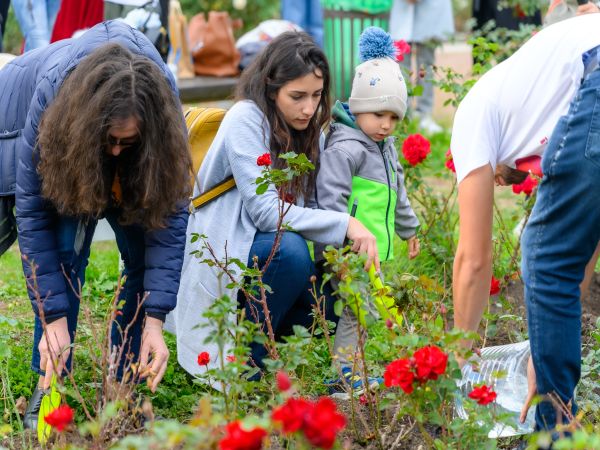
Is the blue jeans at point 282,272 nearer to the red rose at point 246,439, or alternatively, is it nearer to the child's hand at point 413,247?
the child's hand at point 413,247

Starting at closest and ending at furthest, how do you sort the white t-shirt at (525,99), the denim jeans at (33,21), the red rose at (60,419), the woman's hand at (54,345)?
1. the red rose at (60,419)
2. the white t-shirt at (525,99)
3. the woman's hand at (54,345)
4. the denim jeans at (33,21)

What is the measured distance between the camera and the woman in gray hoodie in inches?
129

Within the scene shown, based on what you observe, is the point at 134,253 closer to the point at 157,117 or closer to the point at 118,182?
the point at 118,182

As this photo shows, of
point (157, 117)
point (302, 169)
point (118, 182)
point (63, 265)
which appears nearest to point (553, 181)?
point (302, 169)

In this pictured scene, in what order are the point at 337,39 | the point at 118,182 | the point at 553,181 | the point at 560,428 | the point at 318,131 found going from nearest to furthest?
the point at 560,428, the point at 553,181, the point at 118,182, the point at 318,131, the point at 337,39

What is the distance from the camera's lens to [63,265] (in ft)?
9.85

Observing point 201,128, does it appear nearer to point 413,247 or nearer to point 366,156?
point 366,156

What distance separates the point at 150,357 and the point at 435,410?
93 cm

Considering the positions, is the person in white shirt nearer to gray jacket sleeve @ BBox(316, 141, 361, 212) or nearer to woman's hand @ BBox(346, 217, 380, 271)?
woman's hand @ BBox(346, 217, 380, 271)

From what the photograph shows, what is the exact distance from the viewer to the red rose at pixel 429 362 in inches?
86.6

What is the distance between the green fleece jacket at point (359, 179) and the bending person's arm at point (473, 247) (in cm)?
81

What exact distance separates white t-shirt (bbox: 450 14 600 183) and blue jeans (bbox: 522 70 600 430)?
0.10m

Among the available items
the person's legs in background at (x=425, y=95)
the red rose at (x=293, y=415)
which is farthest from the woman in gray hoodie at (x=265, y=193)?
the person's legs in background at (x=425, y=95)

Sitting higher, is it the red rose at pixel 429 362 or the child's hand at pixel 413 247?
the red rose at pixel 429 362
